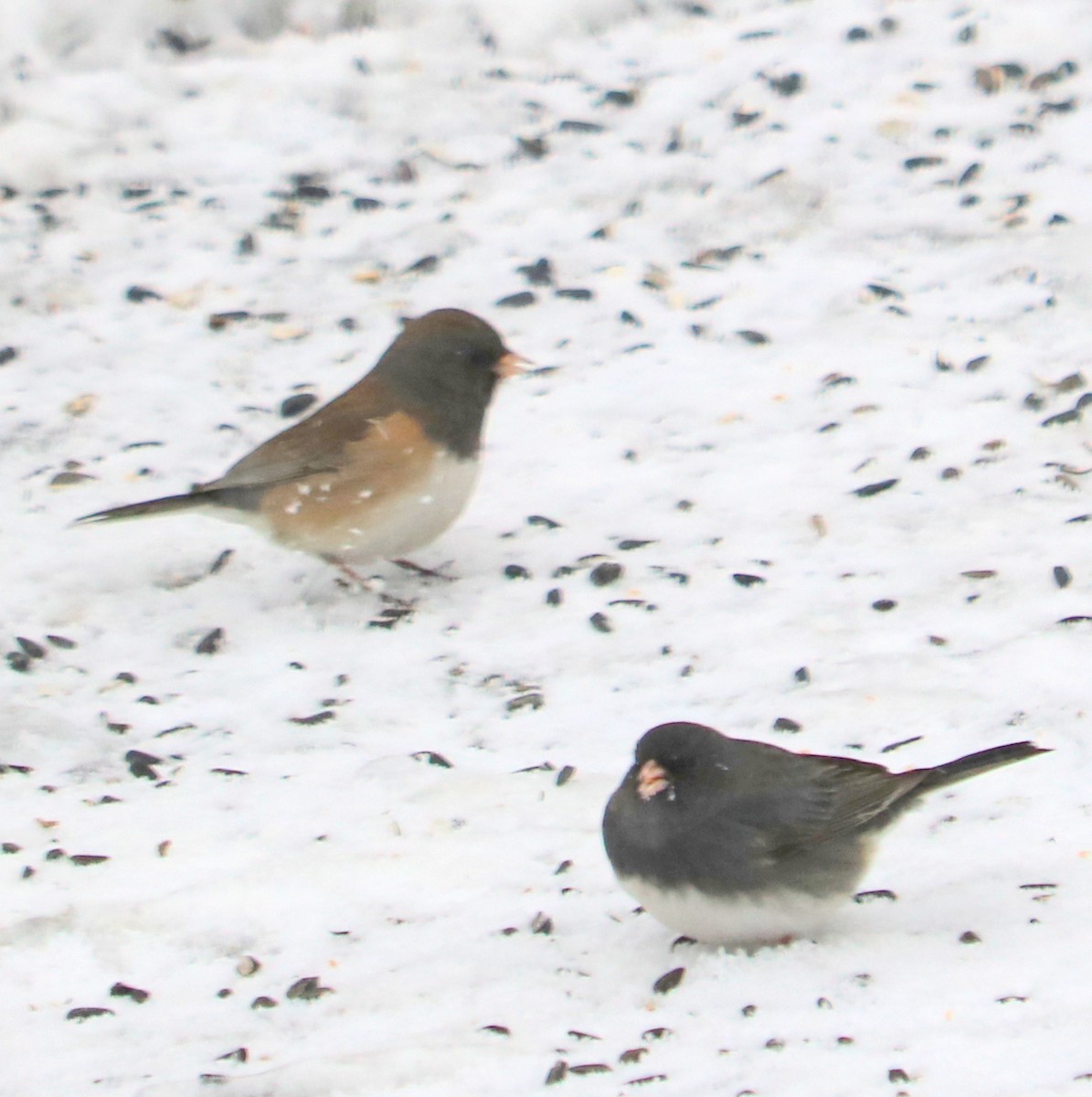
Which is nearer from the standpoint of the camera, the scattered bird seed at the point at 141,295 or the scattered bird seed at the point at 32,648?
the scattered bird seed at the point at 32,648

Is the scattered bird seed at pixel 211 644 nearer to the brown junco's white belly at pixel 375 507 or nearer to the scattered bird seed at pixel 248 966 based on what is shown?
the brown junco's white belly at pixel 375 507

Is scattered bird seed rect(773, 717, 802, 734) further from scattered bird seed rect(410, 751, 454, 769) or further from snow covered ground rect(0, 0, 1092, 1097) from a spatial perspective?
scattered bird seed rect(410, 751, 454, 769)

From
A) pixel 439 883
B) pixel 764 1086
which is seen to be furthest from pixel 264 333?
pixel 764 1086

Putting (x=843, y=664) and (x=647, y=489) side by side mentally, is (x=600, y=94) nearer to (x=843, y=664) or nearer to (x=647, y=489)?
(x=647, y=489)

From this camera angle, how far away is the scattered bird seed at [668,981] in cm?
337

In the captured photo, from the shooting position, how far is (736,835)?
339 centimetres

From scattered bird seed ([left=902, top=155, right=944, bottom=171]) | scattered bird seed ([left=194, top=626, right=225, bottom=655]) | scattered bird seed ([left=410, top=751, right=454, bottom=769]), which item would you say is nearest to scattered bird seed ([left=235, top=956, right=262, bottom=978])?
scattered bird seed ([left=410, top=751, right=454, bottom=769])

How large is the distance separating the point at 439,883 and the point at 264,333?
2989mm

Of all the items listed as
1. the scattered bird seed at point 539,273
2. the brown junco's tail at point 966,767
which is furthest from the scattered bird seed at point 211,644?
the scattered bird seed at point 539,273

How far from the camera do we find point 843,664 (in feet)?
14.8

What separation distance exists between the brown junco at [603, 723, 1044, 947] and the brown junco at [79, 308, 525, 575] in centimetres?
163

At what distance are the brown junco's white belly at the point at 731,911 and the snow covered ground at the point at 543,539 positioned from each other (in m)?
0.06

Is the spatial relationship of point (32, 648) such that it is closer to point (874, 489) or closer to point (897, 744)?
point (897, 744)

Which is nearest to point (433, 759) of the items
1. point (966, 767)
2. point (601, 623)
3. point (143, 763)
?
point (143, 763)
